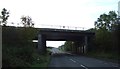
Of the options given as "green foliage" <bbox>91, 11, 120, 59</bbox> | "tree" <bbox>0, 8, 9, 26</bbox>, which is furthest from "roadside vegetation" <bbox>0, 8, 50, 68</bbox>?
"green foliage" <bbox>91, 11, 120, 59</bbox>

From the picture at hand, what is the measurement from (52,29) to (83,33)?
1096 centimetres

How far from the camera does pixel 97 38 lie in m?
73.9

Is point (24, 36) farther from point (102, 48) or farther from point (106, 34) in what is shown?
point (102, 48)

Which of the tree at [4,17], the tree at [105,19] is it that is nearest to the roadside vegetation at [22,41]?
the tree at [4,17]

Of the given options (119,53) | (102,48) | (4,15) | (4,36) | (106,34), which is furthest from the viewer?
(102,48)

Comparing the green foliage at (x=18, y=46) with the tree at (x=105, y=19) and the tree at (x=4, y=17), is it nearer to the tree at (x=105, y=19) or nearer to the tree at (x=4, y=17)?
the tree at (x=4, y=17)

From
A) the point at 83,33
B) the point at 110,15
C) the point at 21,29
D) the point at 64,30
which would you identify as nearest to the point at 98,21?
the point at 110,15

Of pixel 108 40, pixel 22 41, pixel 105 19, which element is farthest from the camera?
pixel 105 19

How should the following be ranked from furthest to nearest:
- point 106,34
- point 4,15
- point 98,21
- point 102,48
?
point 98,21, point 102,48, point 106,34, point 4,15

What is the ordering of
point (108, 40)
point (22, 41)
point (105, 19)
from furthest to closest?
point (105, 19)
point (108, 40)
point (22, 41)

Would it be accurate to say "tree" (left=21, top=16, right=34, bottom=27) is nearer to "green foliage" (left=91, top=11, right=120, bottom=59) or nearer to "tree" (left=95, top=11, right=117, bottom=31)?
"green foliage" (left=91, top=11, right=120, bottom=59)

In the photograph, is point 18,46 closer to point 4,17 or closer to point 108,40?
point 4,17

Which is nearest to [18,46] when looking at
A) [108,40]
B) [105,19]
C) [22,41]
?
[22,41]

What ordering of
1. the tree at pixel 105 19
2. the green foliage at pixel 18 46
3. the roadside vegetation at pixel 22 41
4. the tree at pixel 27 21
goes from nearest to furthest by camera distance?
the green foliage at pixel 18 46, the roadside vegetation at pixel 22 41, the tree at pixel 27 21, the tree at pixel 105 19
